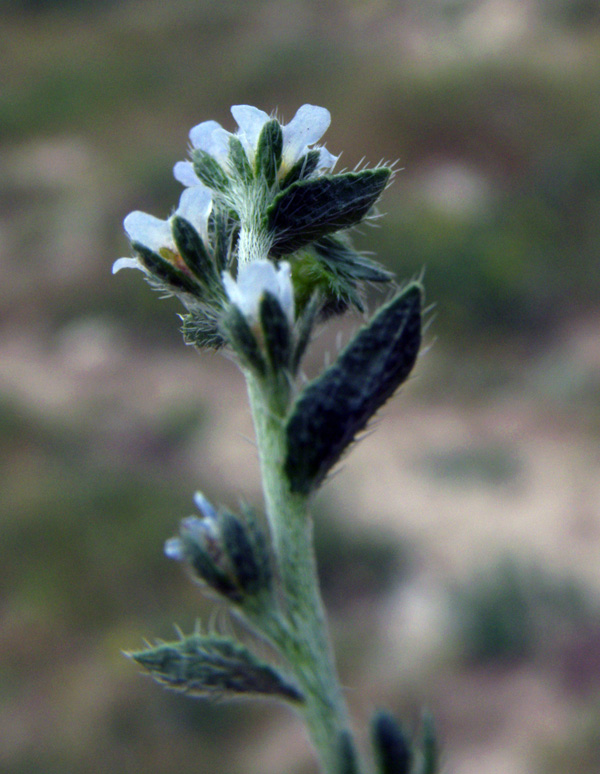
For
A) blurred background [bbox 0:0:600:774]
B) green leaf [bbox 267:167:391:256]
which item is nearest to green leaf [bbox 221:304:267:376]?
green leaf [bbox 267:167:391:256]

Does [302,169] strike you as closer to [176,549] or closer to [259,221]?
[259,221]

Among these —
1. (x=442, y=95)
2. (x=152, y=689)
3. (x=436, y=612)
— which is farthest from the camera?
(x=442, y=95)

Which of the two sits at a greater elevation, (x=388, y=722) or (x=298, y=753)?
(x=298, y=753)

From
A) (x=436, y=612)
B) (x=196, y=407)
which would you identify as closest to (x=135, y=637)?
(x=436, y=612)

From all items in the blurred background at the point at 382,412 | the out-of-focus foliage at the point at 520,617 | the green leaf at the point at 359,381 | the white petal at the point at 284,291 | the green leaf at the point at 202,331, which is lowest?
the green leaf at the point at 359,381

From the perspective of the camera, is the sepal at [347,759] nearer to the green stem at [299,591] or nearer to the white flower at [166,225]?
the green stem at [299,591]

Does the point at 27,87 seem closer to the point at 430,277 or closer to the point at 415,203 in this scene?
the point at 415,203

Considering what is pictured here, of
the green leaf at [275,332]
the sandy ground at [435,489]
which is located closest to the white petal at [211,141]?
the green leaf at [275,332]

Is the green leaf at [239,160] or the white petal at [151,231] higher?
the green leaf at [239,160]
